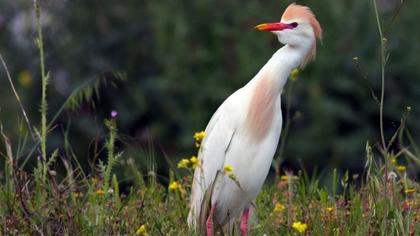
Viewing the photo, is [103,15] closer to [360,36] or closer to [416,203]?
[360,36]

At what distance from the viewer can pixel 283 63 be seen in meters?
5.18

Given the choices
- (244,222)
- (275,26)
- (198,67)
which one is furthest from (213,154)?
(198,67)

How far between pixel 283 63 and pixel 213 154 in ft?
1.67

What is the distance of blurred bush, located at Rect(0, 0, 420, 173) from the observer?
30.0ft

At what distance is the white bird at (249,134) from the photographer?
5133mm

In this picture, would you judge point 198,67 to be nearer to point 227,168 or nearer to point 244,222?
point 244,222

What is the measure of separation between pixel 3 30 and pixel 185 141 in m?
2.03

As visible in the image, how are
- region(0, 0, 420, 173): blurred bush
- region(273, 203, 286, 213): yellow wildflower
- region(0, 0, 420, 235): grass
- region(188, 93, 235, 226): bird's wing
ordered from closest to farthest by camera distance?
region(0, 0, 420, 235): grass → region(188, 93, 235, 226): bird's wing → region(273, 203, 286, 213): yellow wildflower → region(0, 0, 420, 173): blurred bush

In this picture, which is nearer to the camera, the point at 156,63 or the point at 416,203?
the point at 416,203

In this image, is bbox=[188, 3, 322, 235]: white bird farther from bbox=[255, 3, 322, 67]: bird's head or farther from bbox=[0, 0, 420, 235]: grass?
bbox=[0, 0, 420, 235]: grass

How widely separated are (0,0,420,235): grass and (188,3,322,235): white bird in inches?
5.0

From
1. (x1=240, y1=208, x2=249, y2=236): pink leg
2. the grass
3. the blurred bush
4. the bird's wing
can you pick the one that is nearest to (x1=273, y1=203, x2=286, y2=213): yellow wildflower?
the grass

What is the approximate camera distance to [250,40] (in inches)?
365

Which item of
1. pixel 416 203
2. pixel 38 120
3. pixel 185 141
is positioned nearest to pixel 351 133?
pixel 185 141
